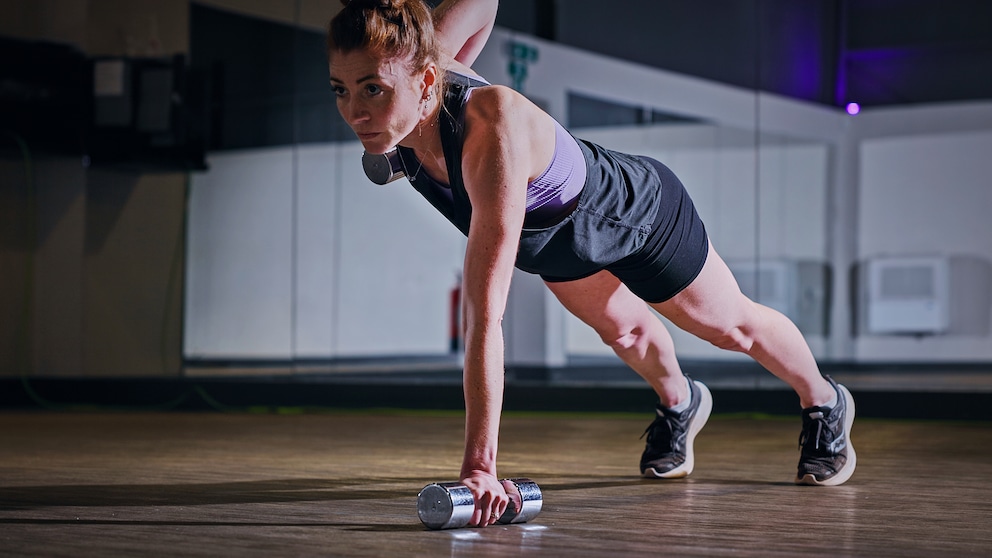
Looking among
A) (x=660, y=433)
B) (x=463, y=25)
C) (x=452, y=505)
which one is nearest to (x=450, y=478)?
(x=660, y=433)

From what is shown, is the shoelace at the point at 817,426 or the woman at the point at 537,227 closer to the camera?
the woman at the point at 537,227

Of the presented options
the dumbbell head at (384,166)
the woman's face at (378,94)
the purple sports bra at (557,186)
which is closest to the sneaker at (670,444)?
the purple sports bra at (557,186)

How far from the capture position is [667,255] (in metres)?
1.66

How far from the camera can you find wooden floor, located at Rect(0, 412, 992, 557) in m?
1.26

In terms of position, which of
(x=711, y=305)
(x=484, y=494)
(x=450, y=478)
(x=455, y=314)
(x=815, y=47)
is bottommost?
(x=450, y=478)

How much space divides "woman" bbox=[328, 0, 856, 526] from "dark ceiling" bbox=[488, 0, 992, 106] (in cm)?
247

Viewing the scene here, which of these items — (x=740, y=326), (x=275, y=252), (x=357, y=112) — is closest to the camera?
(x=357, y=112)

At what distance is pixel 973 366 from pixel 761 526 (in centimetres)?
311

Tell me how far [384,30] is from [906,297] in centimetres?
380

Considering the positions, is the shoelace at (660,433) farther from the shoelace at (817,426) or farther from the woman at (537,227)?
the shoelace at (817,426)

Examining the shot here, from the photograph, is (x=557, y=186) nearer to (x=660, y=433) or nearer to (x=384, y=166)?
(x=384, y=166)

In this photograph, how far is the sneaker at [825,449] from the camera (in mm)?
1866

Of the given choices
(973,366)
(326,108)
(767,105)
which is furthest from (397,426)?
(973,366)

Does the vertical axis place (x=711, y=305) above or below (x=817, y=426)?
above
